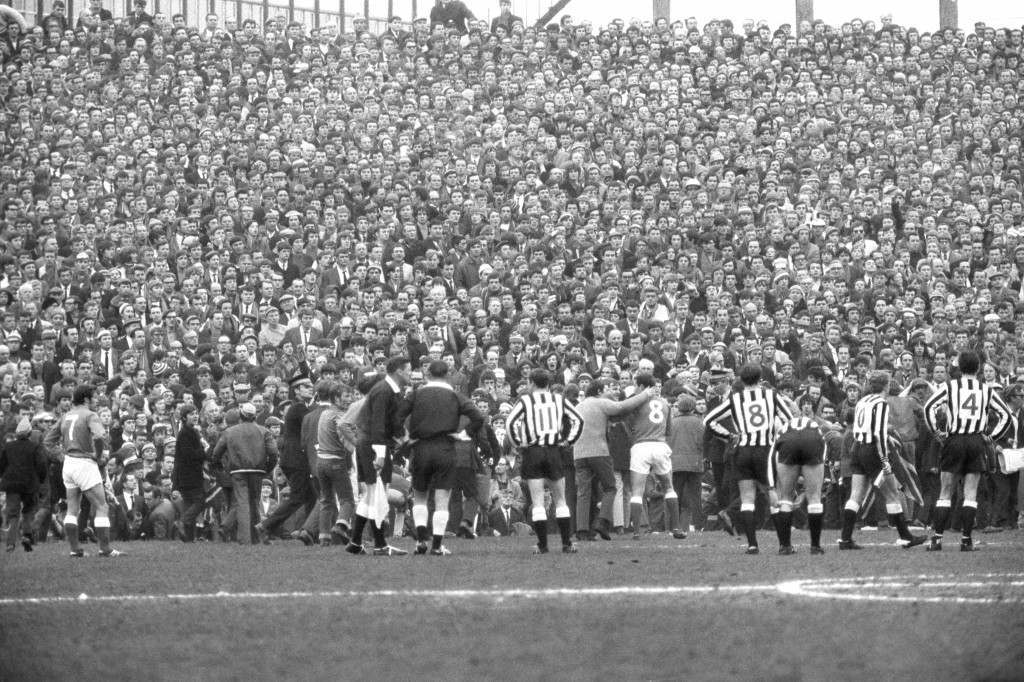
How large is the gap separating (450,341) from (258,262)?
307 centimetres

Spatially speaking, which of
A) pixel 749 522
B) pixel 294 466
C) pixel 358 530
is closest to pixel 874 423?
pixel 749 522

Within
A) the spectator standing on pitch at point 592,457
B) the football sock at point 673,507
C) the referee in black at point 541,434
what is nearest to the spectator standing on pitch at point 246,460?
the spectator standing on pitch at point 592,457

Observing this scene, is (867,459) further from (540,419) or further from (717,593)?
(717,593)

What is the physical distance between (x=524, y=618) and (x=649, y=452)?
990cm

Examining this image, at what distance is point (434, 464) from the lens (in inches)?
616

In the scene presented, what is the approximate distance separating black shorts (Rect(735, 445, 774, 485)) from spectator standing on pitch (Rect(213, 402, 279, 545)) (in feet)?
20.4

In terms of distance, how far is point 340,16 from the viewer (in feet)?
151

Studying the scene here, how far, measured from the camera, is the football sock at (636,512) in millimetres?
19216

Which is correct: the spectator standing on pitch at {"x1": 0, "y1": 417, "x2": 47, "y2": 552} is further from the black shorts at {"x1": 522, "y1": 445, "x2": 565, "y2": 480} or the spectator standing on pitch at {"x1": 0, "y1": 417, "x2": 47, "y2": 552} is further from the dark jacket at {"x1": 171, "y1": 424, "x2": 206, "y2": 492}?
the black shorts at {"x1": 522, "y1": 445, "x2": 565, "y2": 480}

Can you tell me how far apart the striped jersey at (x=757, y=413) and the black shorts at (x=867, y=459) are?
0.84 m

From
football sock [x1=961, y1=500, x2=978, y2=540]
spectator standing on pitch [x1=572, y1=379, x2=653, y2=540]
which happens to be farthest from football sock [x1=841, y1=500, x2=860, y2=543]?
spectator standing on pitch [x1=572, y1=379, x2=653, y2=540]

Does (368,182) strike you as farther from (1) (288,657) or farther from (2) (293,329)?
(1) (288,657)

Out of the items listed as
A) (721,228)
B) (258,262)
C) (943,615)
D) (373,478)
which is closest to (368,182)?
(258,262)

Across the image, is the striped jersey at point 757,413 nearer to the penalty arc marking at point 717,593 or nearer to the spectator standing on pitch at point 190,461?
the penalty arc marking at point 717,593
